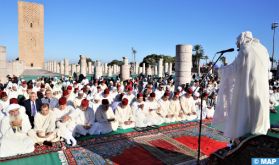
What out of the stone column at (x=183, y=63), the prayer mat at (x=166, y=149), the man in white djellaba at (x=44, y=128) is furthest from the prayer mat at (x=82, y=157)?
the stone column at (x=183, y=63)

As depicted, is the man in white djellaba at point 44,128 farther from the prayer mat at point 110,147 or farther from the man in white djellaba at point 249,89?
the man in white djellaba at point 249,89

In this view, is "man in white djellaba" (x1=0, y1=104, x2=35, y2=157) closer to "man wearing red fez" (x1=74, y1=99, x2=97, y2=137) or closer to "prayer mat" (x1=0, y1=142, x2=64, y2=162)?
"prayer mat" (x1=0, y1=142, x2=64, y2=162)

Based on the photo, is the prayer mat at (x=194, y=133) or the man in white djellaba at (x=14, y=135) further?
the prayer mat at (x=194, y=133)

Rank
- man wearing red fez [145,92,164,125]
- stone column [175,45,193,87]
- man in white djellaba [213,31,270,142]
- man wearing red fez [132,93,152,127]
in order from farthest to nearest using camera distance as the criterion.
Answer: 1. stone column [175,45,193,87]
2. man wearing red fez [145,92,164,125]
3. man wearing red fez [132,93,152,127]
4. man in white djellaba [213,31,270,142]

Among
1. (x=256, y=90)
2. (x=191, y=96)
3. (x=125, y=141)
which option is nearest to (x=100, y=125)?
(x=125, y=141)

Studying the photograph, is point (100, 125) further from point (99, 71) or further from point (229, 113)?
point (99, 71)

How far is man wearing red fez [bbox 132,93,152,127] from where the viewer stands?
614 cm

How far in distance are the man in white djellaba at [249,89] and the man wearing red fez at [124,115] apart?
3.41 meters

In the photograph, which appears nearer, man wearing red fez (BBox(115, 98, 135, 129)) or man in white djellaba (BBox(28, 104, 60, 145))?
man in white djellaba (BBox(28, 104, 60, 145))

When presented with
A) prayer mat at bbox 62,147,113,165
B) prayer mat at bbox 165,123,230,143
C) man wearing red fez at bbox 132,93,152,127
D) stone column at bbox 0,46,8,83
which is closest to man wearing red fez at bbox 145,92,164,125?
man wearing red fez at bbox 132,93,152,127

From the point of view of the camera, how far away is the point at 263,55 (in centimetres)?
279

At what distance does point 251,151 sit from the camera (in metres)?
2.57

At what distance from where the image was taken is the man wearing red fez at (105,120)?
18.3 ft

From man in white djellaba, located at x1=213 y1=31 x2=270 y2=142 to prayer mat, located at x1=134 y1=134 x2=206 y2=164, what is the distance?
1302 mm
